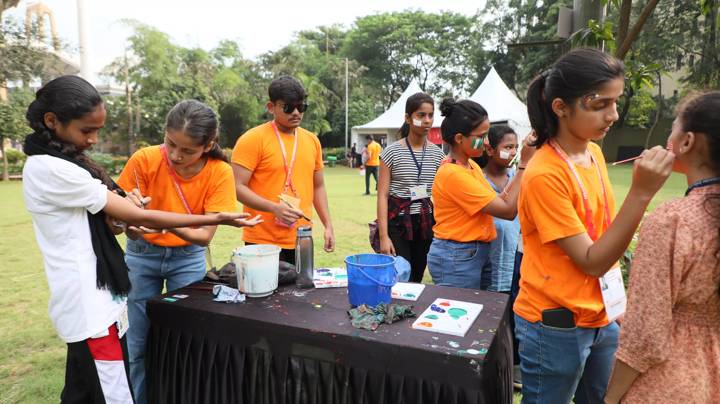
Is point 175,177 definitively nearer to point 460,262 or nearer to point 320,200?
point 320,200

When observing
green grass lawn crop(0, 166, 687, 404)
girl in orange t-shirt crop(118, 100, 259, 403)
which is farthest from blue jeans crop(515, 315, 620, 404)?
green grass lawn crop(0, 166, 687, 404)

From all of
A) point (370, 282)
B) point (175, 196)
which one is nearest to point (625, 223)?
point (370, 282)

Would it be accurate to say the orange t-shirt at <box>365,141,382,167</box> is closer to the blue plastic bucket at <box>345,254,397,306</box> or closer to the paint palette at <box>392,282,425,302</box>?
the paint palette at <box>392,282,425,302</box>

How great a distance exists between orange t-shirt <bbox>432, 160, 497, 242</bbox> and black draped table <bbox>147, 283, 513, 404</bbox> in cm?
43

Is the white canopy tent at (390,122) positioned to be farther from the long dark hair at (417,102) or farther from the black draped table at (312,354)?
the black draped table at (312,354)

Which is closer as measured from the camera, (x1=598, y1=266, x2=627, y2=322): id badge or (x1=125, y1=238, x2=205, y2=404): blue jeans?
(x1=598, y1=266, x2=627, y2=322): id badge

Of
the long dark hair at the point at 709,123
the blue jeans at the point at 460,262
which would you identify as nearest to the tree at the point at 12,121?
the blue jeans at the point at 460,262

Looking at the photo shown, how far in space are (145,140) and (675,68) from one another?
93.3ft

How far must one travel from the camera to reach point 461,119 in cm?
245

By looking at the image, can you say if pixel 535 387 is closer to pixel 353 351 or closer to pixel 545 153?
pixel 353 351

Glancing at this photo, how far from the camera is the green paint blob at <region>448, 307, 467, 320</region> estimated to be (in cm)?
174

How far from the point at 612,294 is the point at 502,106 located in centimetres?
1159

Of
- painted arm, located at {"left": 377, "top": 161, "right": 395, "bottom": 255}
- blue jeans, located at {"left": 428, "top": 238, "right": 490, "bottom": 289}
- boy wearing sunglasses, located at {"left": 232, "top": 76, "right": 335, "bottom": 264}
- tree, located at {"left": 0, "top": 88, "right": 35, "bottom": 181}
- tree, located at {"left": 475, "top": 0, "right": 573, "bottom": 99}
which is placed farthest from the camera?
tree, located at {"left": 475, "top": 0, "right": 573, "bottom": 99}

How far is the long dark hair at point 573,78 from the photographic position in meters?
1.35
